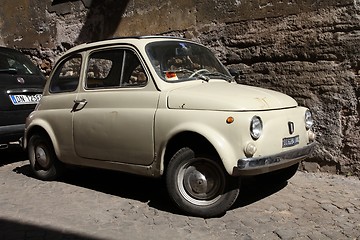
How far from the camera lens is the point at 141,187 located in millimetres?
5227

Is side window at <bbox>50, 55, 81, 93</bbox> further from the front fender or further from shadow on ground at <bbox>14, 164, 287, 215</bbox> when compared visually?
the front fender

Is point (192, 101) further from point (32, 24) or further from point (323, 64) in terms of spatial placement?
point (32, 24)

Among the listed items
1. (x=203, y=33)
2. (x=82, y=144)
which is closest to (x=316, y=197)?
(x=82, y=144)

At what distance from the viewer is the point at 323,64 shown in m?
5.58

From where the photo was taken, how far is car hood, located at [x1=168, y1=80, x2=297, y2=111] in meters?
3.93

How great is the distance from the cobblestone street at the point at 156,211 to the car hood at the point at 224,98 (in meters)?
1.05

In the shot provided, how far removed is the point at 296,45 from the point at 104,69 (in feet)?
8.42

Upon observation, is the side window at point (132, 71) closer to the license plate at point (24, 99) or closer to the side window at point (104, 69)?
the side window at point (104, 69)

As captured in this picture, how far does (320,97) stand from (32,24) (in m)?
6.60

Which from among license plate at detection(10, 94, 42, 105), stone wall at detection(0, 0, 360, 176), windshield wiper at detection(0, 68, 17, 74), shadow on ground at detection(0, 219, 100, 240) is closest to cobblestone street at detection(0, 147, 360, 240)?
shadow on ground at detection(0, 219, 100, 240)

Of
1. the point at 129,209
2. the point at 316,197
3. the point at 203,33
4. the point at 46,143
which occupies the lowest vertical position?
the point at 316,197

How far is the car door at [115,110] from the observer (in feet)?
14.4

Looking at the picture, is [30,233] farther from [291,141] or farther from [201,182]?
[291,141]

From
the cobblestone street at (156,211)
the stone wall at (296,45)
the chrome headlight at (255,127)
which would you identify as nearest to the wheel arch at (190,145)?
the chrome headlight at (255,127)
